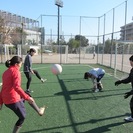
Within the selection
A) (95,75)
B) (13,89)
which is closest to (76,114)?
(13,89)

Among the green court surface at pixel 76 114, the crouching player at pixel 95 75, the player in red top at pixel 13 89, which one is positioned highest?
the player in red top at pixel 13 89

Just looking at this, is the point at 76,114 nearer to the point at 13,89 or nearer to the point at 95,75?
the point at 13,89

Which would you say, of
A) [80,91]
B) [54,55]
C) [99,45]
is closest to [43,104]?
[80,91]

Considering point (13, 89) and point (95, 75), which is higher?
point (13, 89)

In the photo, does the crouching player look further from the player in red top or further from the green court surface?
the player in red top

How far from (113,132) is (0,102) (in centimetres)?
252

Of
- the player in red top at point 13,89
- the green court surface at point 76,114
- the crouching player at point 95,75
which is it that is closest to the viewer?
the player in red top at point 13,89

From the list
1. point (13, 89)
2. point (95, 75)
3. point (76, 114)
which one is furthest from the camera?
point (95, 75)

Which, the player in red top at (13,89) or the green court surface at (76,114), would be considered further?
the green court surface at (76,114)

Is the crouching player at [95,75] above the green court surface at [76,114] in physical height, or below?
above

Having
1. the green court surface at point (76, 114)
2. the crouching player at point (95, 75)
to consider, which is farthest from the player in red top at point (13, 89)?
the crouching player at point (95, 75)

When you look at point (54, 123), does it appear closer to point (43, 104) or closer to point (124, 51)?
point (43, 104)

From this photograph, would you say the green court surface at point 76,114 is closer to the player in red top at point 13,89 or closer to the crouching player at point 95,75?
the crouching player at point 95,75

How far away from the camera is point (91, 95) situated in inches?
332
